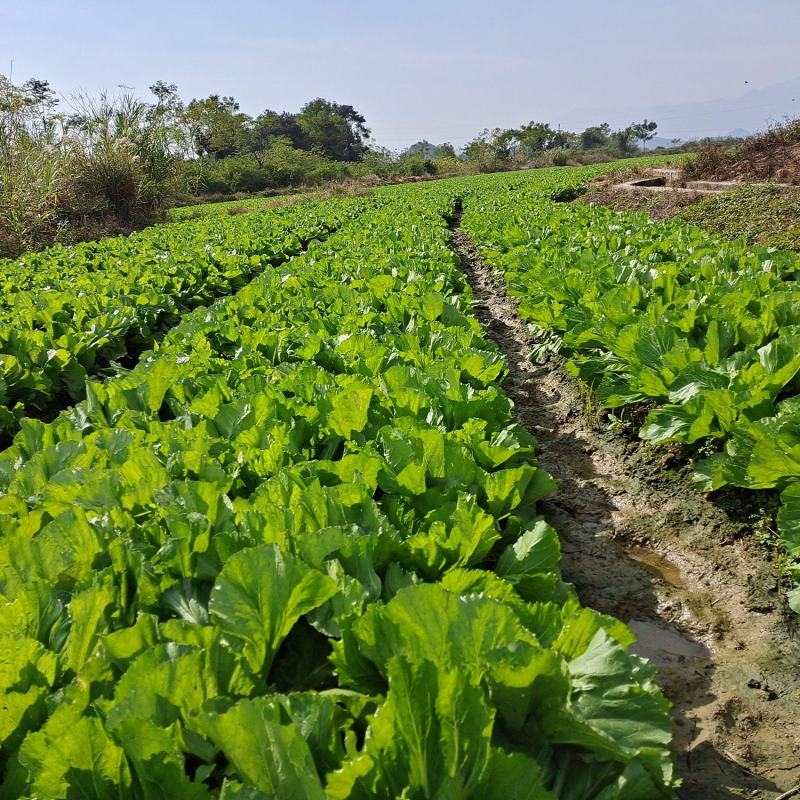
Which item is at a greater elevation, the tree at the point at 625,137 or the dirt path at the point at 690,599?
the tree at the point at 625,137

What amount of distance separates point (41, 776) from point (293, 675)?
2.02 ft

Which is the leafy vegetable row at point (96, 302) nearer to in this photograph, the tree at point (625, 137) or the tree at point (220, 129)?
the tree at point (220, 129)

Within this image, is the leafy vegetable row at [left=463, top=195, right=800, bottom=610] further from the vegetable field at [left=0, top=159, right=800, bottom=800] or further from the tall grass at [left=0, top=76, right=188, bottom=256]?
the tall grass at [left=0, top=76, right=188, bottom=256]

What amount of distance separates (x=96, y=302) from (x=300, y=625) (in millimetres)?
6561

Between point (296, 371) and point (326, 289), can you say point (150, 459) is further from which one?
point (326, 289)

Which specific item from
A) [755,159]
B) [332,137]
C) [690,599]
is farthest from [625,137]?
[690,599]

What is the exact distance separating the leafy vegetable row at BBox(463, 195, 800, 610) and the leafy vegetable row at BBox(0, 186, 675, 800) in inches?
43.5

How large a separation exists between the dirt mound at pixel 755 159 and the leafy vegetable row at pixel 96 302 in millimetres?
14447

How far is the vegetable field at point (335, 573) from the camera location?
119 centimetres

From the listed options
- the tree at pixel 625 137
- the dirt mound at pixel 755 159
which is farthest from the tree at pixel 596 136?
the dirt mound at pixel 755 159

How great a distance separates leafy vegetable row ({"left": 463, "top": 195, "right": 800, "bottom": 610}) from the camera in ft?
10.0

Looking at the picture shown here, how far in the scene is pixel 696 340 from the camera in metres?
4.44

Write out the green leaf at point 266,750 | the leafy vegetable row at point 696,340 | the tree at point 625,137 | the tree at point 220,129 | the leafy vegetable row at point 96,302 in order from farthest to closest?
1. the tree at point 625,137
2. the tree at point 220,129
3. the leafy vegetable row at point 96,302
4. the leafy vegetable row at point 696,340
5. the green leaf at point 266,750

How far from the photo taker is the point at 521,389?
242 inches
